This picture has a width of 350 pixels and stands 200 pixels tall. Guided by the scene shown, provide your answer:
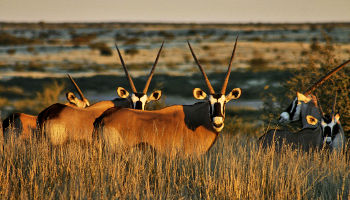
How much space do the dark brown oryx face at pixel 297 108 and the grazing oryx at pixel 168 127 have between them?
6.02 feet

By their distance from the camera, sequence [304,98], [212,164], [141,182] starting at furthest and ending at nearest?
[304,98]
[212,164]
[141,182]

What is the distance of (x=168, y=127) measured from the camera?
7191mm

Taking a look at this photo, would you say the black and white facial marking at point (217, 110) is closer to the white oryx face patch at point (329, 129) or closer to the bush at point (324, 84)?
the white oryx face patch at point (329, 129)

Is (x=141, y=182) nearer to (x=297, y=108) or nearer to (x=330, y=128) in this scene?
(x=330, y=128)

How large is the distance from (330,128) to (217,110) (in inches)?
80.4

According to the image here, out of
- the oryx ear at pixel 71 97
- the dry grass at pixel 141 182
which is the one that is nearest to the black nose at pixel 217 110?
the dry grass at pixel 141 182

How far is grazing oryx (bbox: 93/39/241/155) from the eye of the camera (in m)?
6.91

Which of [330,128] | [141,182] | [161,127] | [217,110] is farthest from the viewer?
[330,128]

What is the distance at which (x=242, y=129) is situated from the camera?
13.0 m

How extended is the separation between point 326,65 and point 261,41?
204 feet

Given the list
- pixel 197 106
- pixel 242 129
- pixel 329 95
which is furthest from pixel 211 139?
pixel 242 129

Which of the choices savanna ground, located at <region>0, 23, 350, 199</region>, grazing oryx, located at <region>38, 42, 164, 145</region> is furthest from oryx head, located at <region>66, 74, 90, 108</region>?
savanna ground, located at <region>0, 23, 350, 199</region>

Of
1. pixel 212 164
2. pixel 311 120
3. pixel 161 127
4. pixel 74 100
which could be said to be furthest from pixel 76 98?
pixel 311 120

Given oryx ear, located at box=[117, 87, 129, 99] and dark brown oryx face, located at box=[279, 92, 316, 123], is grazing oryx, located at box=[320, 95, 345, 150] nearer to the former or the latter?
dark brown oryx face, located at box=[279, 92, 316, 123]
